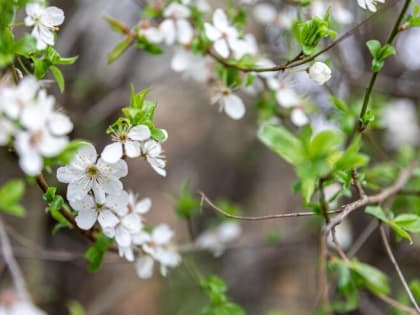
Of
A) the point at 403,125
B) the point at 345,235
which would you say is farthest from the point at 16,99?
the point at 403,125

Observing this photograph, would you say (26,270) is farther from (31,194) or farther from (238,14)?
(238,14)

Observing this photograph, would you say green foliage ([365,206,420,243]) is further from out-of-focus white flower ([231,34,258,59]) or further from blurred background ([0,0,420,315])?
blurred background ([0,0,420,315])

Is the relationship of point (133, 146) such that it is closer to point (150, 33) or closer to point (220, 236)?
point (150, 33)

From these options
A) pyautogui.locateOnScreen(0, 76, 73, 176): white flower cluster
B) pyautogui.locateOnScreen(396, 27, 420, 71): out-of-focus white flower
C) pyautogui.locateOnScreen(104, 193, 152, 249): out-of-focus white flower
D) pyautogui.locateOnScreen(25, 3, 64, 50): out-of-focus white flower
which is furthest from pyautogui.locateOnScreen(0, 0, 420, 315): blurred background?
pyautogui.locateOnScreen(0, 76, 73, 176): white flower cluster

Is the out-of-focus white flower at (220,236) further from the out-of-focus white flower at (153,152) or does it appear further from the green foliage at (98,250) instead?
the out-of-focus white flower at (153,152)

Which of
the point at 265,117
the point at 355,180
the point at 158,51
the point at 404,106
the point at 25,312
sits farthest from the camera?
the point at 404,106

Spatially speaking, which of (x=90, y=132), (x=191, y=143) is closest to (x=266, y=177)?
(x=191, y=143)
